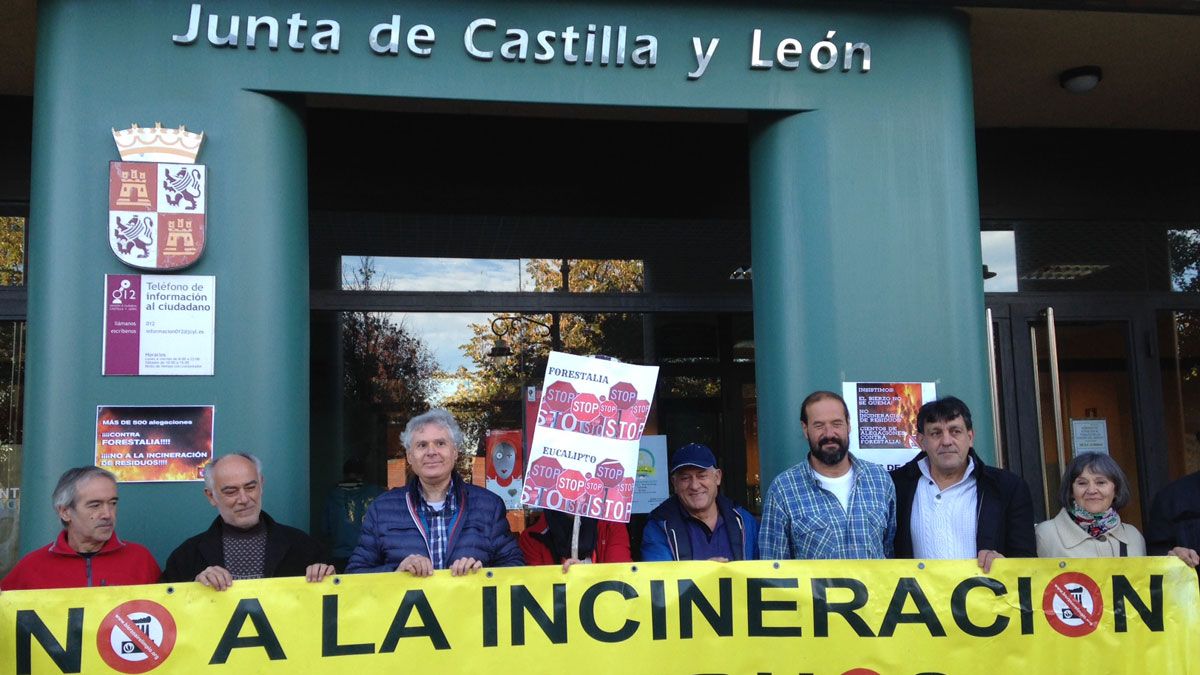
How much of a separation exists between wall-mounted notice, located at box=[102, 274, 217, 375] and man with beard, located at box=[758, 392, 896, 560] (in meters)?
2.69

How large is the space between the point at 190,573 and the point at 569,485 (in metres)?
1.42

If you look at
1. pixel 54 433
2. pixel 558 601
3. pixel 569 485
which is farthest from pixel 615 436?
pixel 54 433

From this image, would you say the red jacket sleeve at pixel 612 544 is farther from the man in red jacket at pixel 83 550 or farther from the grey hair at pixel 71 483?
the grey hair at pixel 71 483

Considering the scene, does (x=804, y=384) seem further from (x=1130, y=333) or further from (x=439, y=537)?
(x=1130, y=333)

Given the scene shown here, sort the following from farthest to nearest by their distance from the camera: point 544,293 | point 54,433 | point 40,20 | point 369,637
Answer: point 544,293 < point 40,20 < point 54,433 < point 369,637

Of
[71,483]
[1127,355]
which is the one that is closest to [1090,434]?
[1127,355]

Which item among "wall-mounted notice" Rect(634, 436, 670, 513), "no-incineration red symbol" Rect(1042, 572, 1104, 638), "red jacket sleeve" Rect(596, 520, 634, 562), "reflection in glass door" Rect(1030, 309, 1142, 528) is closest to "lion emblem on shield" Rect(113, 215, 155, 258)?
"red jacket sleeve" Rect(596, 520, 634, 562)

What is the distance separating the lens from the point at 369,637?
3568 millimetres

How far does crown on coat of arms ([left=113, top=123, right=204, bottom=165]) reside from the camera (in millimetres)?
4793

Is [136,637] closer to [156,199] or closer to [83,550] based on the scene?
[83,550]

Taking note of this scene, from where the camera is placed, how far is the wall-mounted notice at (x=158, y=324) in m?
4.71

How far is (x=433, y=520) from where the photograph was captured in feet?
12.9

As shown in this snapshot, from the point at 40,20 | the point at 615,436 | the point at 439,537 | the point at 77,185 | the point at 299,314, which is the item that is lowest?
the point at 439,537

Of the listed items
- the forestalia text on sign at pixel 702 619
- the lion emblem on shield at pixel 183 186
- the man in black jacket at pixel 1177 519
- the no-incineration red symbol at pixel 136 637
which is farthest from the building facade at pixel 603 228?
the forestalia text on sign at pixel 702 619
